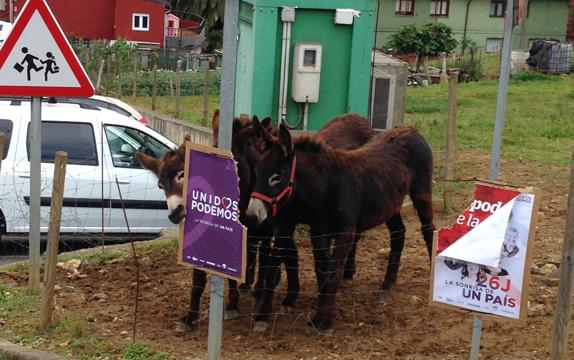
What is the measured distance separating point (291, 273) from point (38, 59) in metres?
2.61

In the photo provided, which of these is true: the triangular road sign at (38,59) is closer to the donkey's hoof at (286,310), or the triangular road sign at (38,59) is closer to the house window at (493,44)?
the donkey's hoof at (286,310)

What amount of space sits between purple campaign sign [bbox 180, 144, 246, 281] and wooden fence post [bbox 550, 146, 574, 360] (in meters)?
Answer: 1.86

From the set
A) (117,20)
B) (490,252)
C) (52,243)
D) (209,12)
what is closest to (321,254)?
(52,243)

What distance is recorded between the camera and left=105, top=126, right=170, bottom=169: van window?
10922 mm

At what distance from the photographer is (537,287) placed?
25.2ft

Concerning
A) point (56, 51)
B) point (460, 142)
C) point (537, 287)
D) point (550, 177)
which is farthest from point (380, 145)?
point (460, 142)

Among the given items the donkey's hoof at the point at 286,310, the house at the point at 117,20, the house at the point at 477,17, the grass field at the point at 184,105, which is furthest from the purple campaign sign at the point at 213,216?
the house at the point at 117,20

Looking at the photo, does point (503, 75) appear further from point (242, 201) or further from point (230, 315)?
point (230, 315)

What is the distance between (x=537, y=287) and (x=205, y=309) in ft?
9.18

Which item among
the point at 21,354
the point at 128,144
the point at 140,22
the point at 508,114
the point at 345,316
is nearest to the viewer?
the point at 21,354

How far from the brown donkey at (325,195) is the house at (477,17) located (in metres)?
44.5

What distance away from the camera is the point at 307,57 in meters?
10.1

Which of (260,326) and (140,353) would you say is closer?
(140,353)

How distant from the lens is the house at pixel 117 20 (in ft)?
173
